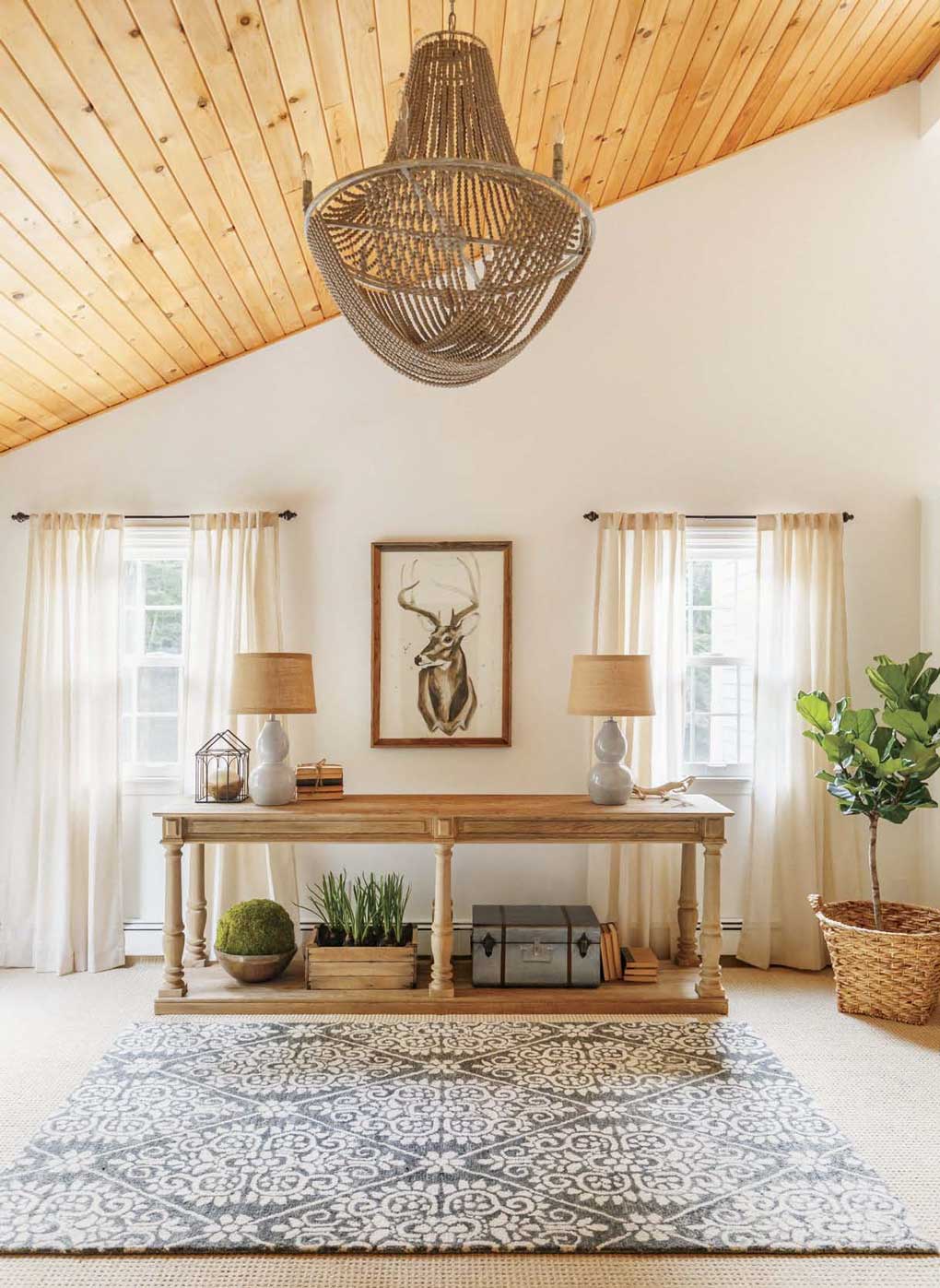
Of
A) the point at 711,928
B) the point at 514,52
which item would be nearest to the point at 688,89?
the point at 514,52

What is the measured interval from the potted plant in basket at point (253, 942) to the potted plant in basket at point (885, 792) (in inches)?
88.0

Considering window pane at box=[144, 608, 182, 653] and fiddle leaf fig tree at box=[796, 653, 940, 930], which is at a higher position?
window pane at box=[144, 608, 182, 653]

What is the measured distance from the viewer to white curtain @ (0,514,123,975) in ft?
14.1

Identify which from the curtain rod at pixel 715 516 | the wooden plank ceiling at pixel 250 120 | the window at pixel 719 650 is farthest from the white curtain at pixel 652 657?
the wooden plank ceiling at pixel 250 120

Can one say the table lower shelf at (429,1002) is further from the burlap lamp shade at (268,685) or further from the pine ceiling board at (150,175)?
the pine ceiling board at (150,175)

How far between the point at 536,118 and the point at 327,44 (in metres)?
1.09

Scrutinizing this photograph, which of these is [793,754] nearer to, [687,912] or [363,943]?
[687,912]

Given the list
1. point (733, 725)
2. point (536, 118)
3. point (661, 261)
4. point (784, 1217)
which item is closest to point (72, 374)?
point (536, 118)

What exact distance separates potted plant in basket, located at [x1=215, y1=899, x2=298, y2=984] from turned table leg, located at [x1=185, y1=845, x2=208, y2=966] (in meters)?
0.30

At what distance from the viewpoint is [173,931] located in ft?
12.4

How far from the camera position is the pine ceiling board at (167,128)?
2.31 meters

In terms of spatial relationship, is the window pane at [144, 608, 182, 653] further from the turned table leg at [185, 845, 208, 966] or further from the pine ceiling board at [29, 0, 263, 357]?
the pine ceiling board at [29, 0, 263, 357]

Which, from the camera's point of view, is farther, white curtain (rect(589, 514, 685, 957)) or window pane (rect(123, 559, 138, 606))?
window pane (rect(123, 559, 138, 606))

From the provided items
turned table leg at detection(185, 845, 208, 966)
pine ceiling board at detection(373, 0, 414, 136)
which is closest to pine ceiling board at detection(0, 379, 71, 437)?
pine ceiling board at detection(373, 0, 414, 136)
